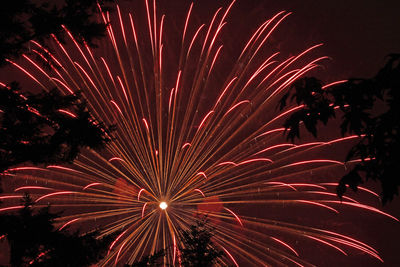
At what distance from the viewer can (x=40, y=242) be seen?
550 centimetres

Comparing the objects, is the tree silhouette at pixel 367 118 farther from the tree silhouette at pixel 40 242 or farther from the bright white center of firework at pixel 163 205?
the bright white center of firework at pixel 163 205

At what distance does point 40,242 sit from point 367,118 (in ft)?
15.9

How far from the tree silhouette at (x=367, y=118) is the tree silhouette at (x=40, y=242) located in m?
3.79

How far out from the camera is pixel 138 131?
15.6 m

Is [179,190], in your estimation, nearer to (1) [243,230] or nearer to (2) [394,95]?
(1) [243,230]

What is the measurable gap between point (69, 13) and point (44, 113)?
6.06 ft

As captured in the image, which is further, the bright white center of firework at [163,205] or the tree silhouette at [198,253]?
the bright white center of firework at [163,205]

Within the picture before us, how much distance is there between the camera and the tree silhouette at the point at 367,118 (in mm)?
3289

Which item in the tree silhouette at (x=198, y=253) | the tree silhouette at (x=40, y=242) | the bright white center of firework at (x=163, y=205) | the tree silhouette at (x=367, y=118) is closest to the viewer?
the tree silhouette at (x=367, y=118)

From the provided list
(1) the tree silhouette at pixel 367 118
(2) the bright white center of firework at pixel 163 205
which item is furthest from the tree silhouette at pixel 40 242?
(2) the bright white center of firework at pixel 163 205

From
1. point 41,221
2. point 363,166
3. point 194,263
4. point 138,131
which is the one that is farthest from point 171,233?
point 363,166

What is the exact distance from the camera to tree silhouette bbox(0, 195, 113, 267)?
5383mm

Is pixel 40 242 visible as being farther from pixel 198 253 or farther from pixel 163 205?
pixel 163 205

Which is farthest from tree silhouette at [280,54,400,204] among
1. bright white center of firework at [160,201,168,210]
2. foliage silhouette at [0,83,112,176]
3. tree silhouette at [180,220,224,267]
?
bright white center of firework at [160,201,168,210]
